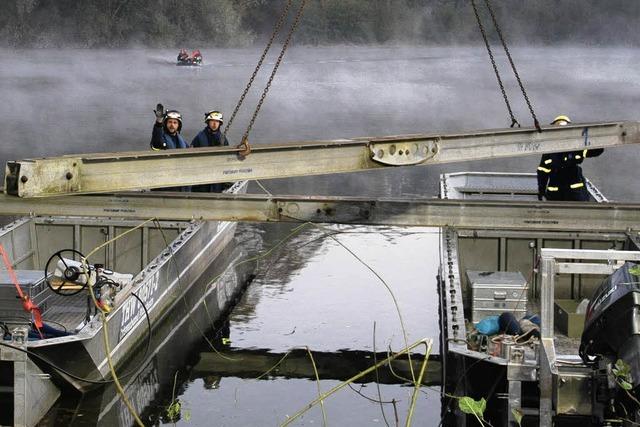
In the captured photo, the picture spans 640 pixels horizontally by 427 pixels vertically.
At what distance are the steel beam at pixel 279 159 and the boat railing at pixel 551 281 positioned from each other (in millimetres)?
2754

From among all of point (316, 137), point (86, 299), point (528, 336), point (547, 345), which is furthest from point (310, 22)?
point (547, 345)

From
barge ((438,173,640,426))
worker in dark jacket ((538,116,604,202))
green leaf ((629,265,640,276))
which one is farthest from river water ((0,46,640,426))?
green leaf ((629,265,640,276))

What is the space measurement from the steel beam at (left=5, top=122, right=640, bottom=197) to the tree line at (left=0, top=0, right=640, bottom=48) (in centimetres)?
7198

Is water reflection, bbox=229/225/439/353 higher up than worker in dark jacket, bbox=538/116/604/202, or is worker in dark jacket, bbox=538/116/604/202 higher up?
worker in dark jacket, bbox=538/116/604/202

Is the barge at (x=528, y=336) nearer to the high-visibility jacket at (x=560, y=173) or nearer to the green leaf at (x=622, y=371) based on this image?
the green leaf at (x=622, y=371)

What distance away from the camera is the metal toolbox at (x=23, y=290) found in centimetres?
1248

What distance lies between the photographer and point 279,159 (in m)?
11.7

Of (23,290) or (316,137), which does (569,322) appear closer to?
(23,290)

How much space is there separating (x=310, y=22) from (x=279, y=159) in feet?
287

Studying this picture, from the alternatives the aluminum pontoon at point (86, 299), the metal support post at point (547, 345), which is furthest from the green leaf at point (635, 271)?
the aluminum pontoon at point (86, 299)

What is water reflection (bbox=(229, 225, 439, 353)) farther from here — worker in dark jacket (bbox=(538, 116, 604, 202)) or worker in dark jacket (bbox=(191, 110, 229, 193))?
worker in dark jacket (bbox=(538, 116, 604, 202))

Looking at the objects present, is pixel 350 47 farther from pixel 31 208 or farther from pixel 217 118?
pixel 31 208

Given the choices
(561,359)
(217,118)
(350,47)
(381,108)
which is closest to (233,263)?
(217,118)

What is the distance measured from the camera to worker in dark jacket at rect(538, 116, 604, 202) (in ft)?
51.7
